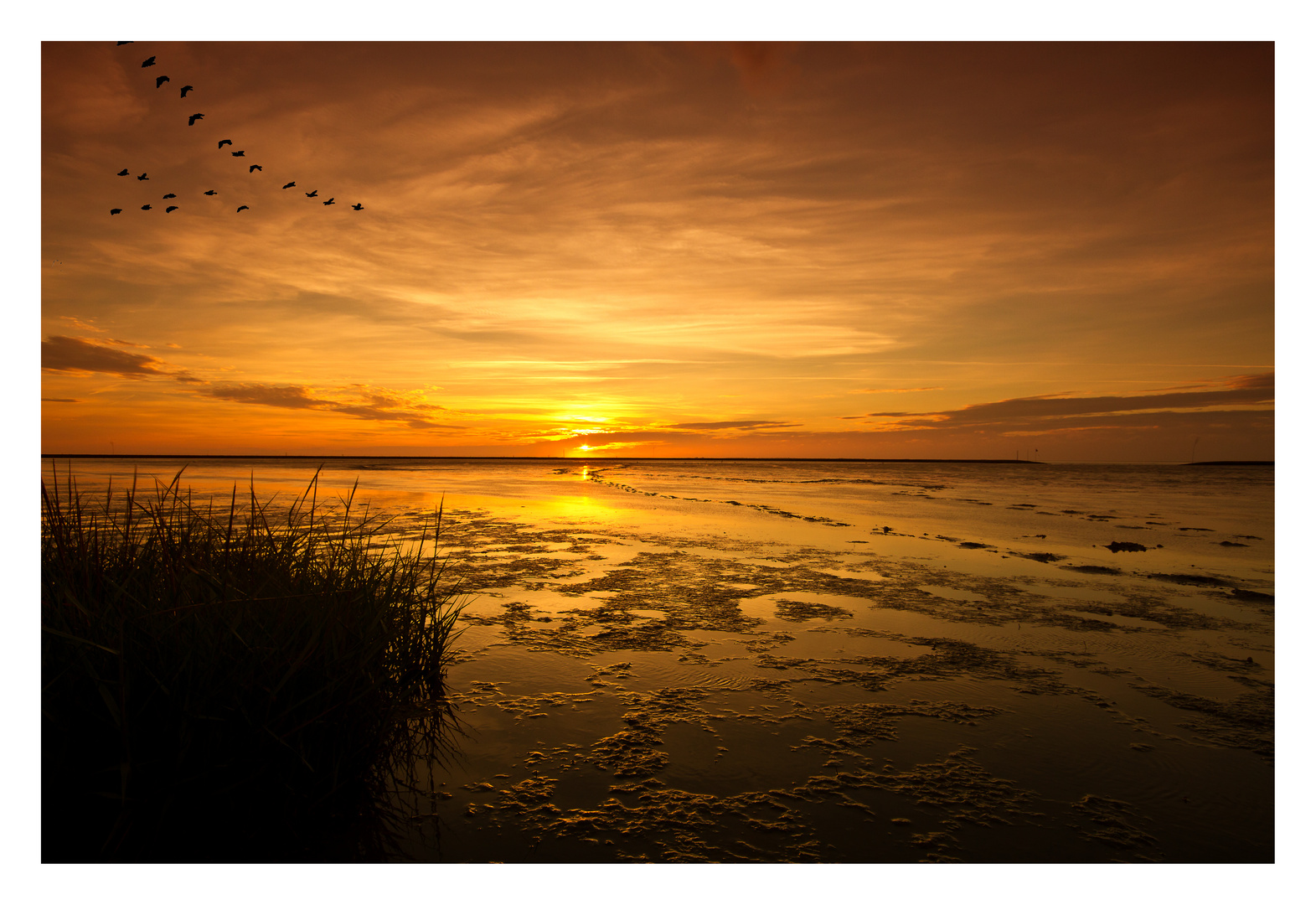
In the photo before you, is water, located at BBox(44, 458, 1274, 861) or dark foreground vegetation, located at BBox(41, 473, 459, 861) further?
water, located at BBox(44, 458, 1274, 861)

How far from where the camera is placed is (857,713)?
5305mm

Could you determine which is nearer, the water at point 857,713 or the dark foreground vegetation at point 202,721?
the dark foreground vegetation at point 202,721

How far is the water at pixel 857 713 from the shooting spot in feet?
12.2

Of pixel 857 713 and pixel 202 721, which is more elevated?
pixel 202 721

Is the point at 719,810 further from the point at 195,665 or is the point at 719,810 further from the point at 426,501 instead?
the point at 426,501

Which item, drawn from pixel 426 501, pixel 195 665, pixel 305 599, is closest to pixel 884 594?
pixel 305 599

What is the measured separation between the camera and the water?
147 inches

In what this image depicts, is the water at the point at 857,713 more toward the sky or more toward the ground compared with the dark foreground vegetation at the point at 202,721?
more toward the ground

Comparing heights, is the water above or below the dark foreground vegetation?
below

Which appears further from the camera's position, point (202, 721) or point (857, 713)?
point (857, 713)

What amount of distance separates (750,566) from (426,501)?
58.1 ft
